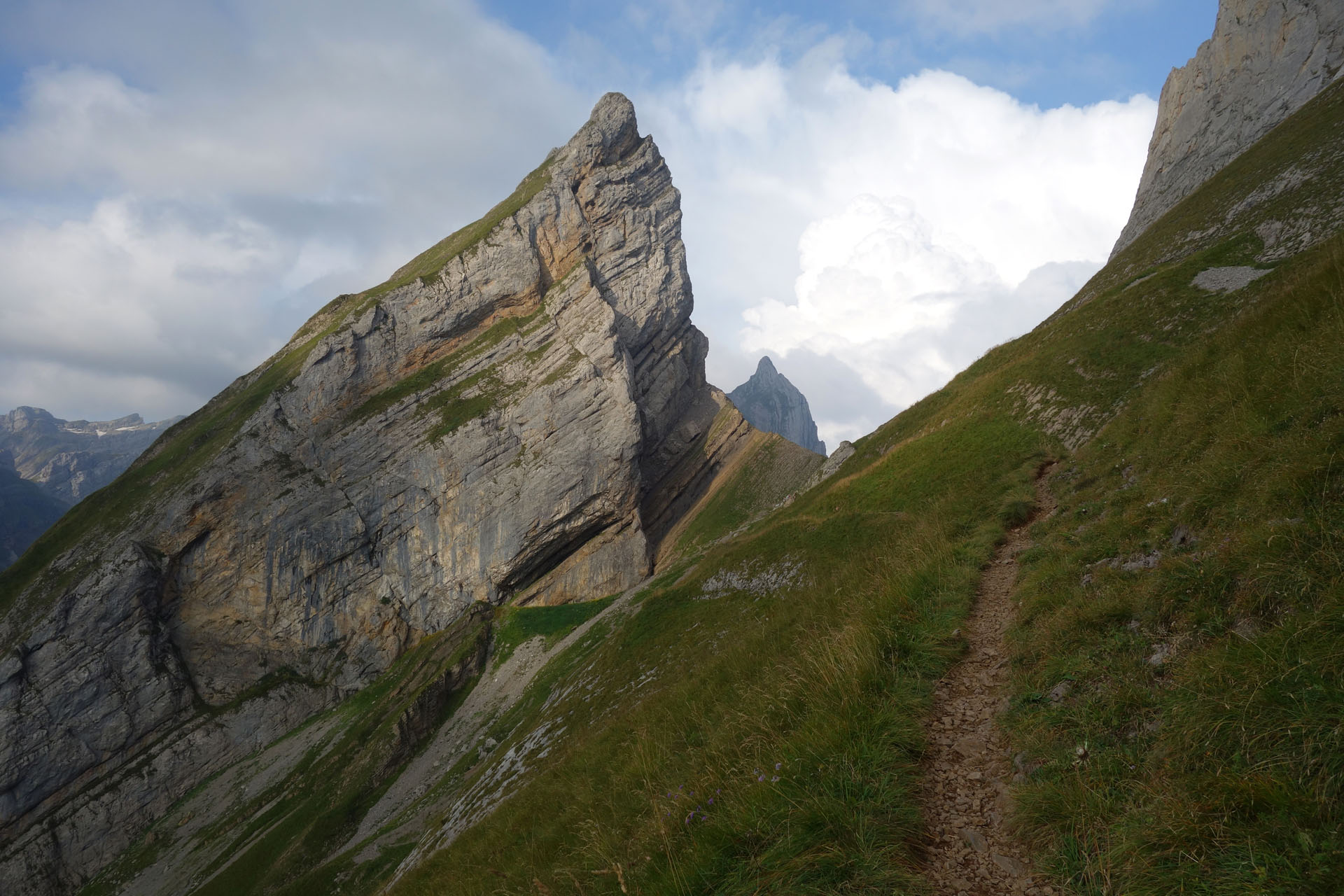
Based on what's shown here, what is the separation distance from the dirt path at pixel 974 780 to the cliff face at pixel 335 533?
65343 millimetres

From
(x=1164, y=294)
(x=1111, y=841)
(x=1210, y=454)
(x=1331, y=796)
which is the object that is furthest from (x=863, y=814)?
(x=1164, y=294)

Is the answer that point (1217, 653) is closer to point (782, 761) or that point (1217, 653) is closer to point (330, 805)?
point (782, 761)

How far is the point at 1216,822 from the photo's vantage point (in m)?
3.56

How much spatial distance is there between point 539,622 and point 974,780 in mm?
61783

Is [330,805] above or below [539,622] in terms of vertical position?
below

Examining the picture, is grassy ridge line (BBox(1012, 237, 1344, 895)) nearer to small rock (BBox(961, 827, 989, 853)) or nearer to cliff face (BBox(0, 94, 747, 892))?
small rock (BBox(961, 827, 989, 853))

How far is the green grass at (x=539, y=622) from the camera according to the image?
59812 millimetres

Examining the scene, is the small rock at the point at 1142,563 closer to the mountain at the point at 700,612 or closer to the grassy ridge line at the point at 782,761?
the mountain at the point at 700,612

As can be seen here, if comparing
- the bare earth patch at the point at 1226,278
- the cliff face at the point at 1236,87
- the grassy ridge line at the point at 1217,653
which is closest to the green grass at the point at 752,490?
the cliff face at the point at 1236,87

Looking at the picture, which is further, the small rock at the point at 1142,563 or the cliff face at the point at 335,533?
the cliff face at the point at 335,533

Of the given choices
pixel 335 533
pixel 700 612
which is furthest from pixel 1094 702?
pixel 335 533

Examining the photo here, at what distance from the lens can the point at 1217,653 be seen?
4855 millimetres

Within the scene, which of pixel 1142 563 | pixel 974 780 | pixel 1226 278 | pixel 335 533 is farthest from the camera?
pixel 335 533

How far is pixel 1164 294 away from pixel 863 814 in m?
32.7
